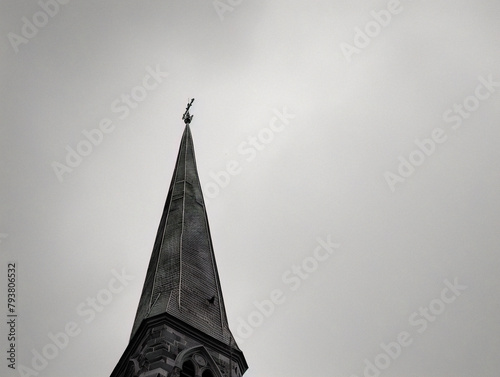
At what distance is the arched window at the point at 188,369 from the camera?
97.5 feet

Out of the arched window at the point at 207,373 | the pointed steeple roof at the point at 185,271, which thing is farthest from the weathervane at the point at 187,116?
the arched window at the point at 207,373

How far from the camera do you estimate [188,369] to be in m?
30.0

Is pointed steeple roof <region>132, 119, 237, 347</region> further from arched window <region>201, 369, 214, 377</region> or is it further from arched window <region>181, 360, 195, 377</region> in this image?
arched window <region>181, 360, 195, 377</region>

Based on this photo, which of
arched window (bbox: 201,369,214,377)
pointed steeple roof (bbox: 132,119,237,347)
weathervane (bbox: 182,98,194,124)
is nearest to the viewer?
arched window (bbox: 201,369,214,377)

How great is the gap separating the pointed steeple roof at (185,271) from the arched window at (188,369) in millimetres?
1896

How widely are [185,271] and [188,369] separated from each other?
590 centimetres

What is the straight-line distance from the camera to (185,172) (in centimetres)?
4425

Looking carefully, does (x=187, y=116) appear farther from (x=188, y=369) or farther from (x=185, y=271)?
(x=188, y=369)

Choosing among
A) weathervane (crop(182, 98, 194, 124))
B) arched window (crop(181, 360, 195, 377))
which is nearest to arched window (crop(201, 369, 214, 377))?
arched window (crop(181, 360, 195, 377))

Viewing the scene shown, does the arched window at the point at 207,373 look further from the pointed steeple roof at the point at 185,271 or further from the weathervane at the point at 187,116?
the weathervane at the point at 187,116

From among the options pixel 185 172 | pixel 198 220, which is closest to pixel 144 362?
pixel 198 220

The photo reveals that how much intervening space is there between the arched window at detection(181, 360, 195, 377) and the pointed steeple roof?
6.22ft

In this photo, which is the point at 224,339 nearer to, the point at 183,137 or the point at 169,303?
the point at 169,303

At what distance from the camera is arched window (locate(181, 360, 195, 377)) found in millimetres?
29719
